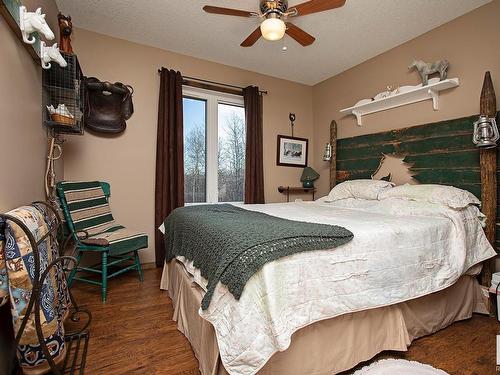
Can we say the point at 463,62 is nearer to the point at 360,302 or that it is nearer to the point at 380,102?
the point at 380,102

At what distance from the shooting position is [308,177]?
3895 millimetres

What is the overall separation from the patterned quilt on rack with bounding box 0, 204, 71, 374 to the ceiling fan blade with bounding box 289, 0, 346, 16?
6.95 feet

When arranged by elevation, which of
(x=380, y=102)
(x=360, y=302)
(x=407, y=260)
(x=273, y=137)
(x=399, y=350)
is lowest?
(x=399, y=350)

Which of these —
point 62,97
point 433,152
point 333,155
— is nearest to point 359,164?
point 333,155

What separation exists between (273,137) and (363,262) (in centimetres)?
280

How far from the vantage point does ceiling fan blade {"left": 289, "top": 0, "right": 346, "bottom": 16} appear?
182 centimetres

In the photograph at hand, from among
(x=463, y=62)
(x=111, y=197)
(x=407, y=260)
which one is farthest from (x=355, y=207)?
(x=111, y=197)

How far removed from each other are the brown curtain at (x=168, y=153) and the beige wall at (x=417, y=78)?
7.21ft

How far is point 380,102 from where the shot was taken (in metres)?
3.05

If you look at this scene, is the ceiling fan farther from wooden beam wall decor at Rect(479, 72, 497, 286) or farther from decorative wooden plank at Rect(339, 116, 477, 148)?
decorative wooden plank at Rect(339, 116, 477, 148)

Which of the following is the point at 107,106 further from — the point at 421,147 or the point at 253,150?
the point at 421,147

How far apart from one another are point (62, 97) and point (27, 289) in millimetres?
→ 1755

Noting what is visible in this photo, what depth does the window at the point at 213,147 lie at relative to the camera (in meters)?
3.42

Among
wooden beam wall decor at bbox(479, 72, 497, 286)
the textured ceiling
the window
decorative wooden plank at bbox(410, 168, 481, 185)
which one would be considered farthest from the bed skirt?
the textured ceiling
